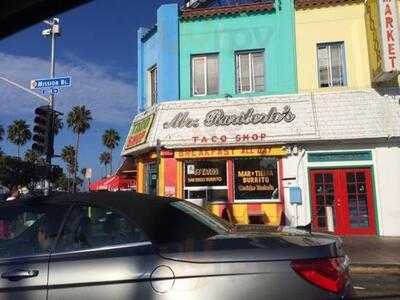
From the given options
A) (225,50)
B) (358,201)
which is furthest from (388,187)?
(225,50)

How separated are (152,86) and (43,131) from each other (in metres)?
7.03

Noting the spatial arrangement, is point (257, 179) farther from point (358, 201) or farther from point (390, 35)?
point (390, 35)

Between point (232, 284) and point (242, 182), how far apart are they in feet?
47.9

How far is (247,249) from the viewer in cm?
340

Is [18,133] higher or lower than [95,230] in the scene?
higher

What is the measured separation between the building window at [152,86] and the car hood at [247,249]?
667 inches

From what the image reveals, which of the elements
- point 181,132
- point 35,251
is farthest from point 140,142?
point 35,251

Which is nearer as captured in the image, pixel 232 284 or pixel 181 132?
pixel 232 284

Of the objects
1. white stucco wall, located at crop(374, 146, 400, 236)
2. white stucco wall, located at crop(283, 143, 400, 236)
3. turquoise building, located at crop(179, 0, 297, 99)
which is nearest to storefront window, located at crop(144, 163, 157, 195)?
turquoise building, located at crop(179, 0, 297, 99)

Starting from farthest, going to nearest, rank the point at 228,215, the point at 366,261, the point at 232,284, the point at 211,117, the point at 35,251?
the point at 211,117
the point at 228,215
the point at 366,261
the point at 35,251
the point at 232,284

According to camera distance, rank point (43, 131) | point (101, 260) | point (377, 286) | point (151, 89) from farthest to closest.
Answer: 1. point (151, 89)
2. point (43, 131)
3. point (377, 286)
4. point (101, 260)

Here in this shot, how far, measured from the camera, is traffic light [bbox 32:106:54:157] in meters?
14.1

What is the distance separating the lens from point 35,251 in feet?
12.2

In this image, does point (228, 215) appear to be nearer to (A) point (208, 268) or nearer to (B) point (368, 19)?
(B) point (368, 19)
